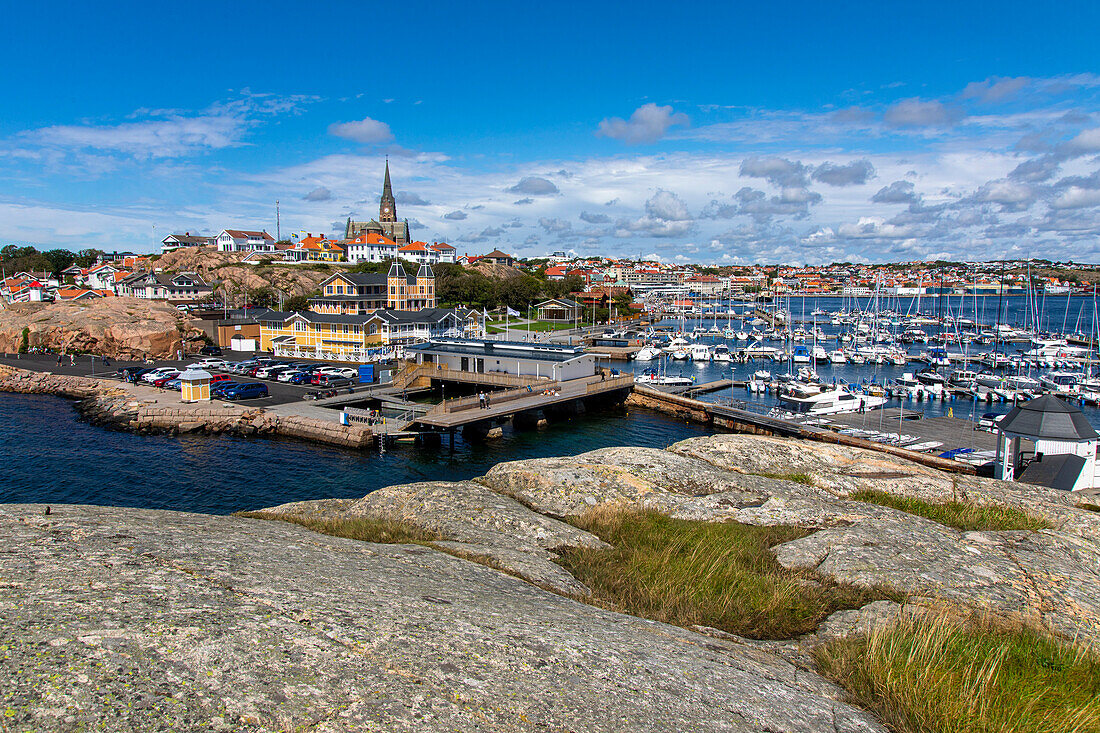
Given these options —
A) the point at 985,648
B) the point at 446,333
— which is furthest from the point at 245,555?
the point at 446,333

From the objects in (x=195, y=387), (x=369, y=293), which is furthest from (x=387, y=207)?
(x=195, y=387)

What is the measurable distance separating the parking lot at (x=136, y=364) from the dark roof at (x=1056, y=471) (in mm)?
37195

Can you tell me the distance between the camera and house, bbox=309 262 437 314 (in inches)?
2543

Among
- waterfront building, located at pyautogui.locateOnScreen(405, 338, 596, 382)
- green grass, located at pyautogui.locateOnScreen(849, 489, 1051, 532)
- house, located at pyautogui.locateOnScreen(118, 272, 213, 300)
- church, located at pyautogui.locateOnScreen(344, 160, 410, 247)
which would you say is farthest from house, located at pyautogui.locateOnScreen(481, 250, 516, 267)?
green grass, located at pyautogui.locateOnScreen(849, 489, 1051, 532)

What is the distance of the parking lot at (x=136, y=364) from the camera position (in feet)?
129

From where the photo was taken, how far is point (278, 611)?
4234 millimetres

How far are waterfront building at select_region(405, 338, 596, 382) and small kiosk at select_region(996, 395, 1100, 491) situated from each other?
Answer: 94.7 feet

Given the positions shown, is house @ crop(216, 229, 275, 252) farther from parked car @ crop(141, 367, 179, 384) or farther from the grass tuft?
the grass tuft

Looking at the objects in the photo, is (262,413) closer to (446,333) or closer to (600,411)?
(600,411)

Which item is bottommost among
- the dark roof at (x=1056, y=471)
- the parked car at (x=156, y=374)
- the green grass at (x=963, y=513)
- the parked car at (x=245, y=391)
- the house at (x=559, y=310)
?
the parked car at (x=245, y=391)

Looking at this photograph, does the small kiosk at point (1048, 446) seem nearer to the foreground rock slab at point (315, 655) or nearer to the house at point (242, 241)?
the foreground rock slab at point (315, 655)

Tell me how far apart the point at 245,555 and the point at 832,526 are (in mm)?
8306

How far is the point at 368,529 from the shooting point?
27.8 feet

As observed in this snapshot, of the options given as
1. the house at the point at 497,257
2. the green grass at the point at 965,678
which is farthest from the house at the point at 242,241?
the green grass at the point at 965,678
